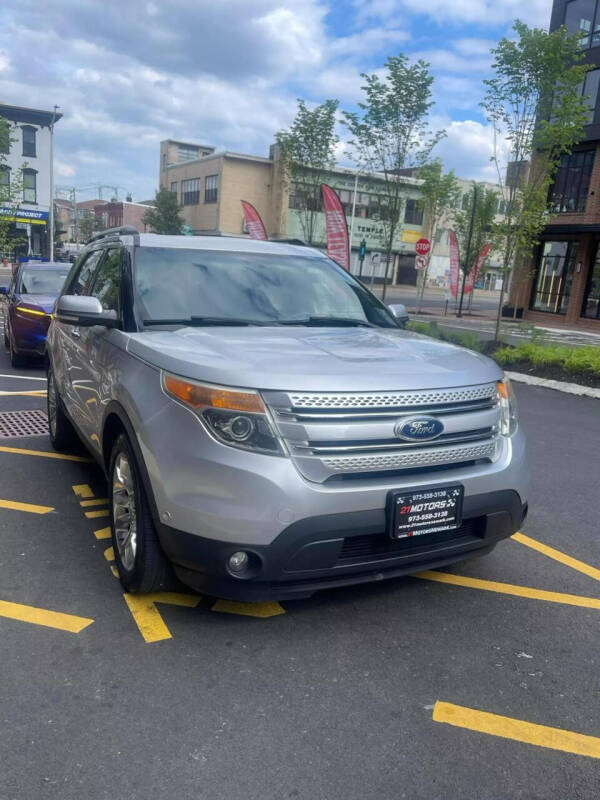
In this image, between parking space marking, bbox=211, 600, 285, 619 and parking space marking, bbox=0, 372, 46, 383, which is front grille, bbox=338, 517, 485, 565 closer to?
parking space marking, bbox=211, 600, 285, 619

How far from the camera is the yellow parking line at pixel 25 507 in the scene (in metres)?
4.60

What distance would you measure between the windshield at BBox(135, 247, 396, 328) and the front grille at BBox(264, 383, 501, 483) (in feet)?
4.05

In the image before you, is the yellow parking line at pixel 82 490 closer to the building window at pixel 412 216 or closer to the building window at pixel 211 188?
the building window at pixel 211 188

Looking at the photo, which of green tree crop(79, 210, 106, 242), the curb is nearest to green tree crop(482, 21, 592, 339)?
the curb

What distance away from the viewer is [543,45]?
42.7 ft

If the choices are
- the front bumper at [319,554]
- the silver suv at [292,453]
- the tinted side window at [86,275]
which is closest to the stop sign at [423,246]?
the tinted side window at [86,275]

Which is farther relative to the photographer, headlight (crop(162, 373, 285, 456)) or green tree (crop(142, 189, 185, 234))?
green tree (crop(142, 189, 185, 234))

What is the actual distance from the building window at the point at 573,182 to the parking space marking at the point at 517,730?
28027 mm

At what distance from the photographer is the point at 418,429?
115 inches

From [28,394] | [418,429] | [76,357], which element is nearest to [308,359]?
[418,429]

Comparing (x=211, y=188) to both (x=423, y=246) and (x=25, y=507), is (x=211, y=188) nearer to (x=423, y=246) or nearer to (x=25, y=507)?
(x=423, y=246)

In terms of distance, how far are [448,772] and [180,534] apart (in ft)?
4.43

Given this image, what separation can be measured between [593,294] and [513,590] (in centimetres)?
2724

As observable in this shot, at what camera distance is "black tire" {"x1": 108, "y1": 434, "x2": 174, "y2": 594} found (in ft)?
10.2
